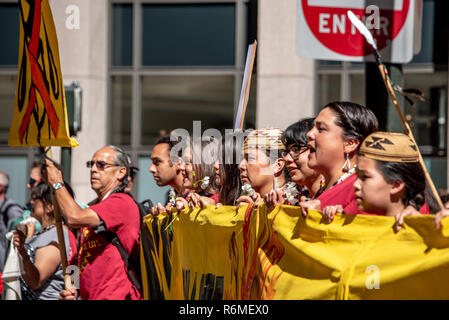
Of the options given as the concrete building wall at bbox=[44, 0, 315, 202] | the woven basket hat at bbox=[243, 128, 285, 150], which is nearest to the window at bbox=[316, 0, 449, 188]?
the concrete building wall at bbox=[44, 0, 315, 202]

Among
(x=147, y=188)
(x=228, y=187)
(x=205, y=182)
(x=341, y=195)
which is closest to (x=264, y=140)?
(x=228, y=187)

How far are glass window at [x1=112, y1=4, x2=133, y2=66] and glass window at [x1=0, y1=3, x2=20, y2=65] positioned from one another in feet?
5.11

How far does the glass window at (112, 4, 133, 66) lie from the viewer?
41.8 feet

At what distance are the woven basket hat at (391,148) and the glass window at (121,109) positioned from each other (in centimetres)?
956

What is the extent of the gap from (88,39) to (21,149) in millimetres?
2110

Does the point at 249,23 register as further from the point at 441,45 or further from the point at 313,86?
the point at 441,45

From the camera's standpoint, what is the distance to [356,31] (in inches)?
244

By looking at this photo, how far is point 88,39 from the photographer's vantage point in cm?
1225

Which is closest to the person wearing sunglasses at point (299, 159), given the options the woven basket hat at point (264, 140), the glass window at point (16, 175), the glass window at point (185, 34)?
the woven basket hat at point (264, 140)

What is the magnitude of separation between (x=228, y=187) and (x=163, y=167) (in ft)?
3.66

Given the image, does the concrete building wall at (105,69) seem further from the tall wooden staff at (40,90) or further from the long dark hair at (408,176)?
the long dark hair at (408,176)

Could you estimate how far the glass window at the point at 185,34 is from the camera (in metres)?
12.6

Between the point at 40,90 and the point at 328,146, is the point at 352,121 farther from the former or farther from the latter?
the point at 40,90

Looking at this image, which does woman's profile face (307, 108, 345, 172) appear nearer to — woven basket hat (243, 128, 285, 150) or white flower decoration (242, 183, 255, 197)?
woven basket hat (243, 128, 285, 150)
